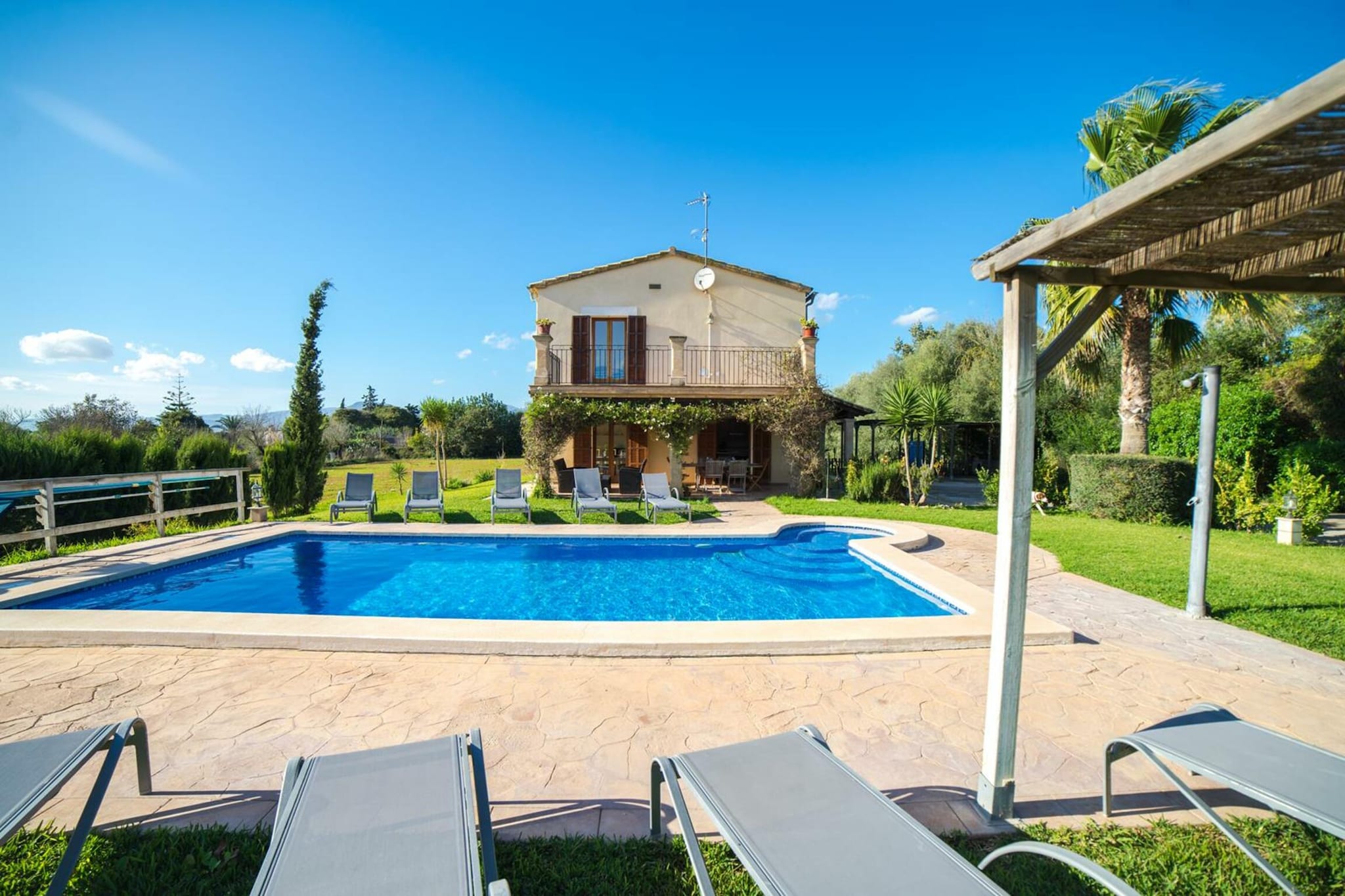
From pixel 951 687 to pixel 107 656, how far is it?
642cm

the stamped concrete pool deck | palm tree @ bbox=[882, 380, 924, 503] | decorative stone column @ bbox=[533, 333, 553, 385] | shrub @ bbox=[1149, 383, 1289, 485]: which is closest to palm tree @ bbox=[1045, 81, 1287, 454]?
shrub @ bbox=[1149, 383, 1289, 485]

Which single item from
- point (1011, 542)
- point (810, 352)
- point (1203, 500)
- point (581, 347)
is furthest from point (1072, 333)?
point (581, 347)

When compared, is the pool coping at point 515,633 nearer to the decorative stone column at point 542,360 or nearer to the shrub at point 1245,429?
the decorative stone column at point 542,360

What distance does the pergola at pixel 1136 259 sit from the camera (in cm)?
179

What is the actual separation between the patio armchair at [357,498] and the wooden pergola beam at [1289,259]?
12.0m

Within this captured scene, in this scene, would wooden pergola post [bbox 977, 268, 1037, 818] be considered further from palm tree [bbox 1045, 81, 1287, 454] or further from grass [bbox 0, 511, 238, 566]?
grass [bbox 0, 511, 238, 566]

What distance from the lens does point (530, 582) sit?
7492 millimetres

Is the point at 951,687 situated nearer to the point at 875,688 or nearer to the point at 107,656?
the point at 875,688

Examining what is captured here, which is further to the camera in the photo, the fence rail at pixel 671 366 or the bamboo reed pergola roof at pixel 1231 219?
the fence rail at pixel 671 366

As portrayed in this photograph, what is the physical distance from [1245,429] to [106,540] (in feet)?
74.5

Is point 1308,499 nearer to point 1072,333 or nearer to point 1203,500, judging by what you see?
point 1203,500

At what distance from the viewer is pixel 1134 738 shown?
2.29 metres

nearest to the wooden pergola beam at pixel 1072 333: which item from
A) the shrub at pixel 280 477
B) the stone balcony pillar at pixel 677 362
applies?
the stone balcony pillar at pixel 677 362

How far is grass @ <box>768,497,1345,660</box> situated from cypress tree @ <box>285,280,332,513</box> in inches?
550
